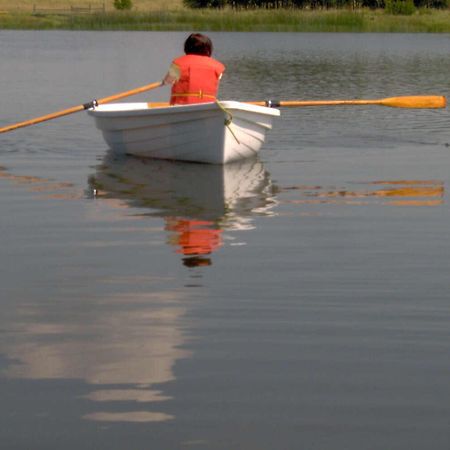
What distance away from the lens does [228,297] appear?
7.32 meters

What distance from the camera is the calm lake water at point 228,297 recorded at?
204 inches

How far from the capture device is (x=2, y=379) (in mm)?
5648

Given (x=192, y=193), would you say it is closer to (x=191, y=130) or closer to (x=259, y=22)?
(x=191, y=130)

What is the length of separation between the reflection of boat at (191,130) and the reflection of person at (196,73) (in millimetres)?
355

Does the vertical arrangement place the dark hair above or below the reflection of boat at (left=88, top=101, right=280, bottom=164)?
above

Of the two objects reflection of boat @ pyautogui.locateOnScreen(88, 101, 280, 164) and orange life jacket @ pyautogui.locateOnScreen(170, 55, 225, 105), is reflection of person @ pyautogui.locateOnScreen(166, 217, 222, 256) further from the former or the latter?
orange life jacket @ pyautogui.locateOnScreen(170, 55, 225, 105)

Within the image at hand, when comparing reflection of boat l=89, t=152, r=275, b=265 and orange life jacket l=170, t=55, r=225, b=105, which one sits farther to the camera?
orange life jacket l=170, t=55, r=225, b=105

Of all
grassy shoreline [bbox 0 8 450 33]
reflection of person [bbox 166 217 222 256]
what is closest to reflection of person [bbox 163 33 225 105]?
reflection of person [bbox 166 217 222 256]

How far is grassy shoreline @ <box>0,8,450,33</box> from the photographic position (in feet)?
183

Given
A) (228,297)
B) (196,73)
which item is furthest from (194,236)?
(196,73)

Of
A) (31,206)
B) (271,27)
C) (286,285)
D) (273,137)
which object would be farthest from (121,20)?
(286,285)

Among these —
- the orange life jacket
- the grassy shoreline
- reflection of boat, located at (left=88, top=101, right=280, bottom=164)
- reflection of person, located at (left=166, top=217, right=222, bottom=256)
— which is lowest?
the grassy shoreline

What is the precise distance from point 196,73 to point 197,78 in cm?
6

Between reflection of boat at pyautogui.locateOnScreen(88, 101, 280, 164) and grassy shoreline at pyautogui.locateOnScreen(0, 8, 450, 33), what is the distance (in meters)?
42.1
